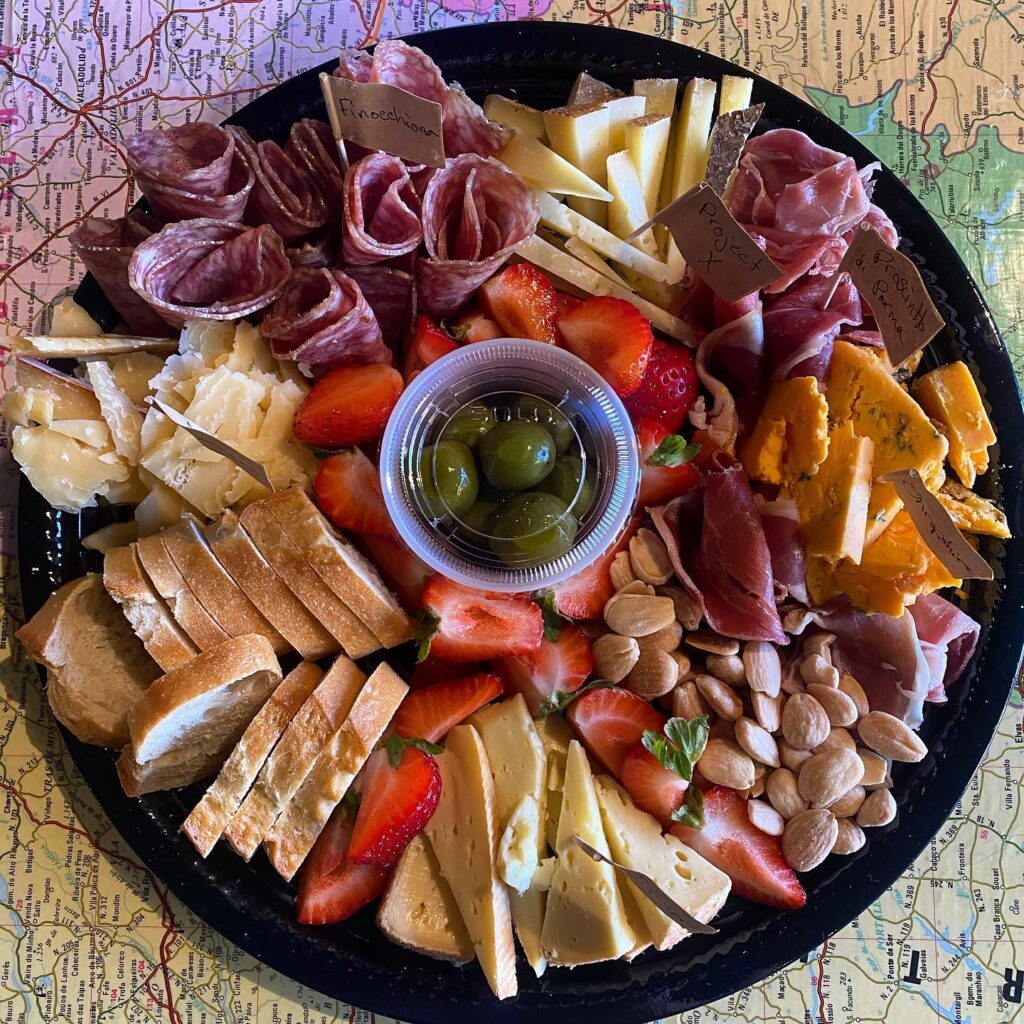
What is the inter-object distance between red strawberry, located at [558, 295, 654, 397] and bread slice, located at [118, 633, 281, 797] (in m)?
0.77

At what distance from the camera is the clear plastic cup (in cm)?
143

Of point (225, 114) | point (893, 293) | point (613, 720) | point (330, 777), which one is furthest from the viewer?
point (225, 114)

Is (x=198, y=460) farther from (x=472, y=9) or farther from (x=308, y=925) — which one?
(x=472, y=9)

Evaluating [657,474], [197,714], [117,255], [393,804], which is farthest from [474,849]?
[117,255]

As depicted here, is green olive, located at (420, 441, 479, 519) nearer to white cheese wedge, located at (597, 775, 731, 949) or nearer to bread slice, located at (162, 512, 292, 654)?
bread slice, located at (162, 512, 292, 654)

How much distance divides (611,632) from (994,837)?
3.18 ft

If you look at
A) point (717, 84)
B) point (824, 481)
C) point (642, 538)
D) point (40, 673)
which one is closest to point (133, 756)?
point (40, 673)

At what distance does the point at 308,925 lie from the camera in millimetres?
1499

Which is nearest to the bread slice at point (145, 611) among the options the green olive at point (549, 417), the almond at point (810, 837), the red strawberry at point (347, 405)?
the red strawberry at point (347, 405)

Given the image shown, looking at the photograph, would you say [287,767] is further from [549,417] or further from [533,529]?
[549,417]

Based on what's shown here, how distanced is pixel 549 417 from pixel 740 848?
33.1 inches

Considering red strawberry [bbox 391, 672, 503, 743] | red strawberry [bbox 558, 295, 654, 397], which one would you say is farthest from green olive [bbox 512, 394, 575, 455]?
red strawberry [bbox 391, 672, 503, 743]

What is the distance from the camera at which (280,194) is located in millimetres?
1462

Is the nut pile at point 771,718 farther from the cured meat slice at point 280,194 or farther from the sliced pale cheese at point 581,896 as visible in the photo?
the cured meat slice at point 280,194
